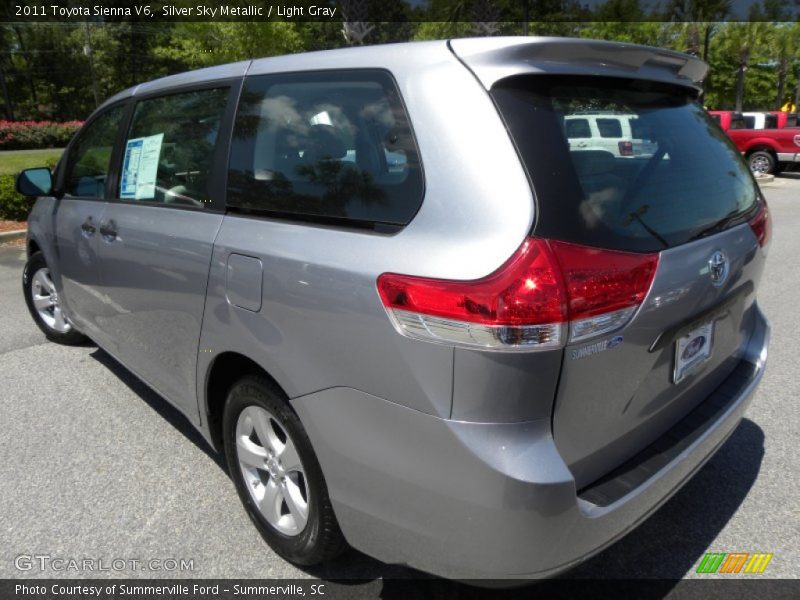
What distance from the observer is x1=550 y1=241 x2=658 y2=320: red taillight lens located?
158 centimetres

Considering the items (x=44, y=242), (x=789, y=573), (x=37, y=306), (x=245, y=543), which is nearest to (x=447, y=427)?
(x=245, y=543)

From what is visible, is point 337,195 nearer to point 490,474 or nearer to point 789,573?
point 490,474

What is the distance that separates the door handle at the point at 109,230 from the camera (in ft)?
9.91

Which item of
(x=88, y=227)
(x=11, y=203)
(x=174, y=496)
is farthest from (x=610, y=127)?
(x=11, y=203)

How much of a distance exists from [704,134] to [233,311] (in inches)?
73.5

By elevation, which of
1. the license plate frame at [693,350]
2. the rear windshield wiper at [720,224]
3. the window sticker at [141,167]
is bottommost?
the license plate frame at [693,350]

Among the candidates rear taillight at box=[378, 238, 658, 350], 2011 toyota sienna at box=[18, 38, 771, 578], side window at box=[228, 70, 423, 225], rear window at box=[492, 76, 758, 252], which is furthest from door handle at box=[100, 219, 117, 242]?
rear window at box=[492, 76, 758, 252]

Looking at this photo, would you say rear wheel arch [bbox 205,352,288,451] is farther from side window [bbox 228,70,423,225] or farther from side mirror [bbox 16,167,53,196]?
side mirror [bbox 16,167,53,196]

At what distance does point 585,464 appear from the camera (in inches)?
69.1

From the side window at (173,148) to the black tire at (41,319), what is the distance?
70.0 inches

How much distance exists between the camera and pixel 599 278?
1.61 metres

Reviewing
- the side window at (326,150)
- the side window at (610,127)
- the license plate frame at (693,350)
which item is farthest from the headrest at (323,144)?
the license plate frame at (693,350)

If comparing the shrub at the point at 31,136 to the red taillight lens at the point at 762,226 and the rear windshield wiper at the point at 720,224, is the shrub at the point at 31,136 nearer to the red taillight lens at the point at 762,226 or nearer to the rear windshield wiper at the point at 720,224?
the red taillight lens at the point at 762,226

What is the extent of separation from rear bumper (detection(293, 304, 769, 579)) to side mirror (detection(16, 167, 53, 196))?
287 centimetres
